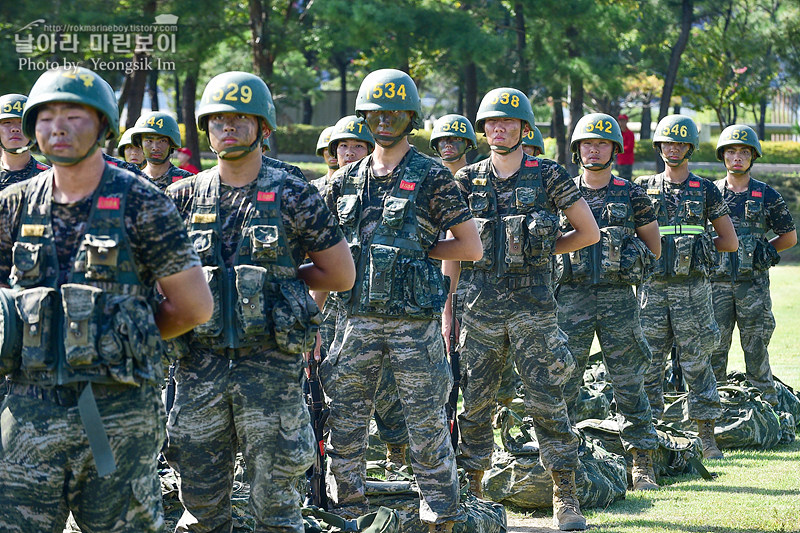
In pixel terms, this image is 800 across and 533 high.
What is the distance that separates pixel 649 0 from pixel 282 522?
30.2 m

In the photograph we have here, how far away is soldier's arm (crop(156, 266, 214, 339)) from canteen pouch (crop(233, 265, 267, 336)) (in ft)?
1.47

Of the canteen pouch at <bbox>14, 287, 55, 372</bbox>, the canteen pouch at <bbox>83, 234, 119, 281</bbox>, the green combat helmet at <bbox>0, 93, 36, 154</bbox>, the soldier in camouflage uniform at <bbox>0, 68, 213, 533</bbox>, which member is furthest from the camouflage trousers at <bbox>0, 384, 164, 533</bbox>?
the green combat helmet at <bbox>0, 93, 36, 154</bbox>

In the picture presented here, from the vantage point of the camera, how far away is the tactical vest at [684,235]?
32.0ft

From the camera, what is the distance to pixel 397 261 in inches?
243

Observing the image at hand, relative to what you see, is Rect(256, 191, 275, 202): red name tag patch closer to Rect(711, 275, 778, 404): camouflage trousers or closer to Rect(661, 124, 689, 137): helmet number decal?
Rect(661, 124, 689, 137): helmet number decal

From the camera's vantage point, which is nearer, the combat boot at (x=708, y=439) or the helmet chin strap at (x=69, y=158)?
the helmet chin strap at (x=69, y=158)

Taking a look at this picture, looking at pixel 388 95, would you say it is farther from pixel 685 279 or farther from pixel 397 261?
pixel 685 279

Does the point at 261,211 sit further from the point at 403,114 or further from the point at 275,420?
the point at 403,114

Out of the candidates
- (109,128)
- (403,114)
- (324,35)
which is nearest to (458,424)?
(403,114)

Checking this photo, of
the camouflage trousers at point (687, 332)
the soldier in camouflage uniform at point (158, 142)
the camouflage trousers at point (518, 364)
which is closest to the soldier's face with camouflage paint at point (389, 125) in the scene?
the camouflage trousers at point (518, 364)

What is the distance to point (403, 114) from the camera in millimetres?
6371

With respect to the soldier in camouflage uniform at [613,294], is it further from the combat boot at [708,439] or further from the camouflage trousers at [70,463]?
the camouflage trousers at [70,463]

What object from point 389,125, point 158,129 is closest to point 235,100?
point 389,125

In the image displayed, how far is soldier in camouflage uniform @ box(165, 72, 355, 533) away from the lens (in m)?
5.07
